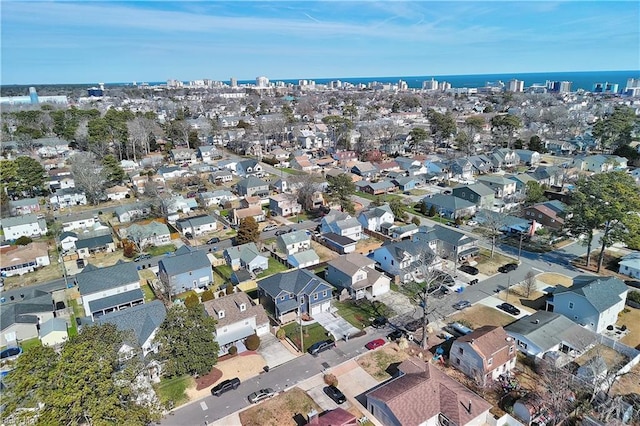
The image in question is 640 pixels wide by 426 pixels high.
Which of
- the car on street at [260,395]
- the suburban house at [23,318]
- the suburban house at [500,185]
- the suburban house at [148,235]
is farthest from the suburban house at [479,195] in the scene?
the suburban house at [23,318]

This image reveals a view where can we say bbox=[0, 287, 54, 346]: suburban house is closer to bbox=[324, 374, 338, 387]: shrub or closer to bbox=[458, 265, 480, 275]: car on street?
bbox=[324, 374, 338, 387]: shrub

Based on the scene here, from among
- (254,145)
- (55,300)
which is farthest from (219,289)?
(254,145)

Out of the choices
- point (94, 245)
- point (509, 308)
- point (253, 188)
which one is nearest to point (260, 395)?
point (509, 308)

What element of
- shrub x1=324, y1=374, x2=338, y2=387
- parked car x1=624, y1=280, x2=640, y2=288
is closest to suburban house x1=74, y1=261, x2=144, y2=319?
shrub x1=324, y1=374, x2=338, y2=387

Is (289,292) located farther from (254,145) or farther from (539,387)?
(254,145)

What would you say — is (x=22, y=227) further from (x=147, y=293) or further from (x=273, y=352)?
(x=273, y=352)
